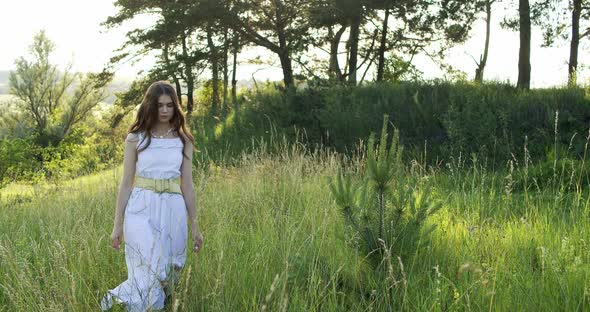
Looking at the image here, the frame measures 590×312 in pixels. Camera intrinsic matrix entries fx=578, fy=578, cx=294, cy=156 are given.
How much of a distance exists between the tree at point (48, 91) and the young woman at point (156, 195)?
33347 millimetres

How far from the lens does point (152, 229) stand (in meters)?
3.38

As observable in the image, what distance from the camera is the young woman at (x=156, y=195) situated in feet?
10.9

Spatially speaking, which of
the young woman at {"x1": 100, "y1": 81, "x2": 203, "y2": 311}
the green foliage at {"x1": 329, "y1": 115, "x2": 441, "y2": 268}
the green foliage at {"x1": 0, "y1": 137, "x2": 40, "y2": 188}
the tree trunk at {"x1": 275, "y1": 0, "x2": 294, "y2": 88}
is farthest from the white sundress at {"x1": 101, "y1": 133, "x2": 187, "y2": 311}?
the tree trunk at {"x1": 275, "y1": 0, "x2": 294, "y2": 88}

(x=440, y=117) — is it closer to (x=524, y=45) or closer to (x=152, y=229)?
(x=524, y=45)

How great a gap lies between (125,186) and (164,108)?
536 millimetres

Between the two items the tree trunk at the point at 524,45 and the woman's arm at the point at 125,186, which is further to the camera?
the tree trunk at the point at 524,45

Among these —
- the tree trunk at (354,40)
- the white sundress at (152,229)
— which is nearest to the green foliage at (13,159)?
the white sundress at (152,229)

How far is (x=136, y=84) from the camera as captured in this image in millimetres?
25359

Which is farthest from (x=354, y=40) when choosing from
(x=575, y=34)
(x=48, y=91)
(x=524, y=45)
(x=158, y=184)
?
(x=48, y=91)

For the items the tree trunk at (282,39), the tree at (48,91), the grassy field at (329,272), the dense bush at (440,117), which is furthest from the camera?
the tree at (48,91)

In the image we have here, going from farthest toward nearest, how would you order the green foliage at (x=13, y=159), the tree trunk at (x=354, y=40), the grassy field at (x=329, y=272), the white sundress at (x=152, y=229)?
the tree trunk at (x=354, y=40), the green foliage at (x=13, y=159), the white sundress at (x=152, y=229), the grassy field at (x=329, y=272)

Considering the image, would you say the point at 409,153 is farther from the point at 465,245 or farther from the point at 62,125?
the point at 62,125

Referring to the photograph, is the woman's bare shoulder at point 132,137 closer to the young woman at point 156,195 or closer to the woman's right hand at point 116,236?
the young woman at point 156,195

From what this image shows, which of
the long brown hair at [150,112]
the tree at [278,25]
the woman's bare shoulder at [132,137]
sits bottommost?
the woman's bare shoulder at [132,137]
